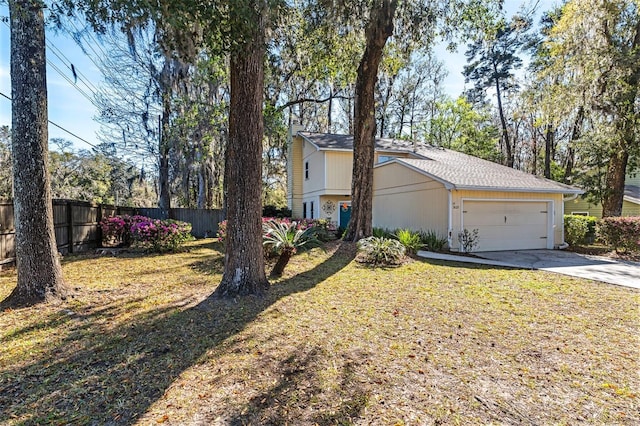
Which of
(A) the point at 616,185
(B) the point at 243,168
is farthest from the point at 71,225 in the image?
(A) the point at 616,185

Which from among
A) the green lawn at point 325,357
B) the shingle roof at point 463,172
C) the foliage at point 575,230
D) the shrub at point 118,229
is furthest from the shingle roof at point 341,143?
the green lawn at point 325,357

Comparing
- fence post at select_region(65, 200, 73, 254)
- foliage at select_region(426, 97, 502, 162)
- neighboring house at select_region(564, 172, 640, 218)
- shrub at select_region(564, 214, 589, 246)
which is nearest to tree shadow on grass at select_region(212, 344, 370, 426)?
fence post at select_region(65, 200, 73, 254)

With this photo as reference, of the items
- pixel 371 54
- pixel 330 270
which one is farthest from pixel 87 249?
pixel 371 54

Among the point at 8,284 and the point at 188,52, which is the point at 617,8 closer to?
the point at 188,52

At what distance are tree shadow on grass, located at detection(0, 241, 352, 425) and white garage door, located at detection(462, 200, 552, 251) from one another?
835 centimetres

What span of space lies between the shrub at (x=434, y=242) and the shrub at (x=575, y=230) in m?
5.71

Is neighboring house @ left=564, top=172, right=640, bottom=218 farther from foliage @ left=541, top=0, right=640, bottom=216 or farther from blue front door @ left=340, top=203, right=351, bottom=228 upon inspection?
blue front door @ left=340, top=203, right=351, bottom=228

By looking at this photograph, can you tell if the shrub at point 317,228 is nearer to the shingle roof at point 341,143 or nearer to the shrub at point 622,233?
the shingle roof at point 341,143

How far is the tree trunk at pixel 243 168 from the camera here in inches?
189

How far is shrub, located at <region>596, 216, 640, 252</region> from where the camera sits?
32.5 feet

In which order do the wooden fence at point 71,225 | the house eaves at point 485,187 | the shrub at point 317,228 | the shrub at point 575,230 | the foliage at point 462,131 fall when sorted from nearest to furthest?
the wooden fence at point 71,225
the house eaves at point 485,187
the shrub at point 317,228
the shrub at point 575,230
the foliage at point 462,131

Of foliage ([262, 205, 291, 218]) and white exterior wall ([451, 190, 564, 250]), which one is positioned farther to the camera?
foliage ([262, 205, 291, 218])

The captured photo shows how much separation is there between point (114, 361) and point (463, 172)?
39.1 ft

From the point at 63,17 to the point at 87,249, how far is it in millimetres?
8239
